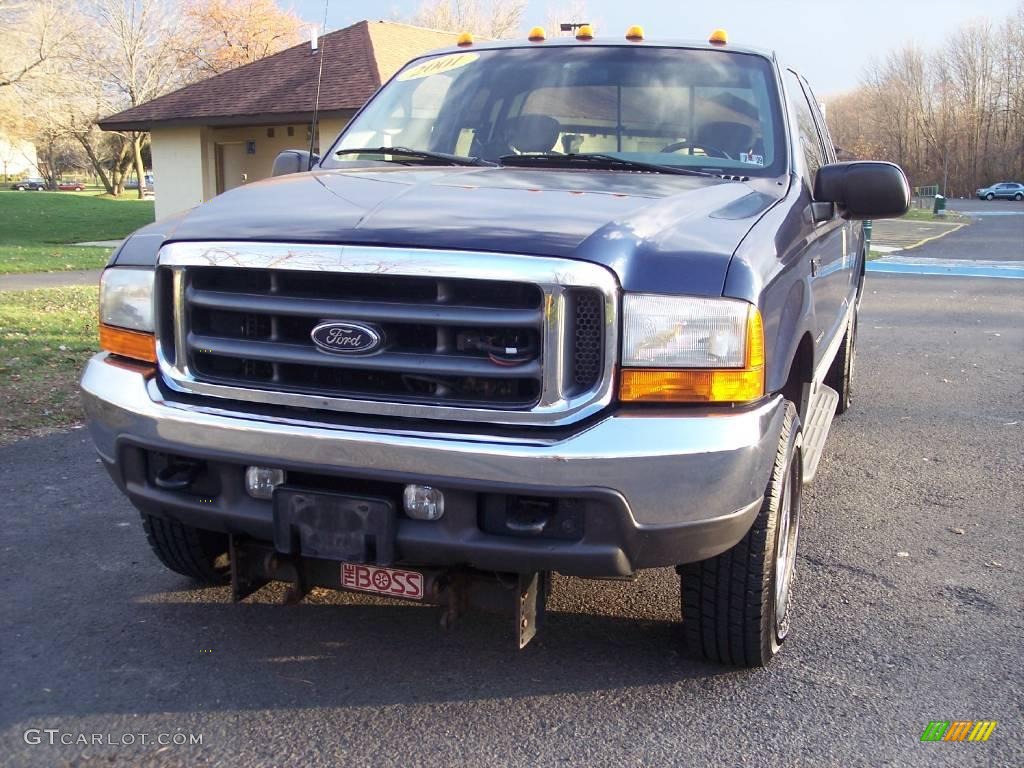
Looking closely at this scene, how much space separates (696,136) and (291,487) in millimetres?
2186

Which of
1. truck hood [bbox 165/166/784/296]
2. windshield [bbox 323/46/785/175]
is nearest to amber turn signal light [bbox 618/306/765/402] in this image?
truck hood [bbox 165/166/784/296]

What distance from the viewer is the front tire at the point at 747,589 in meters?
3.02

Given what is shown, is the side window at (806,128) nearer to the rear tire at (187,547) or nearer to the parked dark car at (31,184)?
the rear tire at (187,547)

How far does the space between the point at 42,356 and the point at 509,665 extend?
604 cm

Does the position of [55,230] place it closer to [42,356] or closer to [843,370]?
[42,356]

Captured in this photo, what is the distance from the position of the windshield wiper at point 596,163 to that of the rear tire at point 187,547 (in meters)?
1.77

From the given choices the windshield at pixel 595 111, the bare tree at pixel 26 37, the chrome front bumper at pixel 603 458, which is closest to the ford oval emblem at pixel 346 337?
the chrome front bumper at pixel 603 458

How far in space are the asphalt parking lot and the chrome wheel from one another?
0.13 meters

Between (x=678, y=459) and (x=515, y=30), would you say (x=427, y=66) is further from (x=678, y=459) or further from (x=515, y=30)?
(x=515, y=30)

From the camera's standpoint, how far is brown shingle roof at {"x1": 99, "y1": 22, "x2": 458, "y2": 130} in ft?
72.6

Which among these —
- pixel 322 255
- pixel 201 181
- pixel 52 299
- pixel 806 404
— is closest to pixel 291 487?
pixel 322 255

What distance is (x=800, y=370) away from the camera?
3615 mm

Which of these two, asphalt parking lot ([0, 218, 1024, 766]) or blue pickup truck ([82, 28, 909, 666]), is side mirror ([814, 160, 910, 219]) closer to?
blue pickup truck ([82, 28, 909, 666])

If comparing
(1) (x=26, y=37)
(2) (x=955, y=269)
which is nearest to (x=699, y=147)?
(2) (x=955, y=269)
